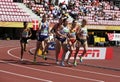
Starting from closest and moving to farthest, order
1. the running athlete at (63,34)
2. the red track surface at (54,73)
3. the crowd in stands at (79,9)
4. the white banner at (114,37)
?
the red track surface at (54,73) → the running athlete at (63,34) → the white banner at (114,37) → the crowd in stands at (79,9)

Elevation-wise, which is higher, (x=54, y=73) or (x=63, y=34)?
(x=63, y=34)

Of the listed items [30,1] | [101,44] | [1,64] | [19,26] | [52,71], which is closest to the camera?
[52,71]

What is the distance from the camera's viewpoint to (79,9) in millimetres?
40625

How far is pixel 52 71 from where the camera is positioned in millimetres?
12867

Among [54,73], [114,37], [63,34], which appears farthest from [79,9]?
[54,73]

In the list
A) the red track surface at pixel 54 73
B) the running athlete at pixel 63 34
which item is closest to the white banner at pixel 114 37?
the red track surface at pixel 54 73

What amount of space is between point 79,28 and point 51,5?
25.1 meters

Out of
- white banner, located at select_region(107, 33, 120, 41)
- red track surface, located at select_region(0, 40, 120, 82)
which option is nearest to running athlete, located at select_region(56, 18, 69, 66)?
red track surface, located at select_region(0, 40, 120, 82)

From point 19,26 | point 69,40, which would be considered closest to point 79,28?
point 69,40

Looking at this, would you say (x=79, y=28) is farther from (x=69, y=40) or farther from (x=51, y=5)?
(x=51, y=5)

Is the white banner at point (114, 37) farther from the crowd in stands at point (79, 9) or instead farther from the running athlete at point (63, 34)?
the running athlete at point (63, 34)

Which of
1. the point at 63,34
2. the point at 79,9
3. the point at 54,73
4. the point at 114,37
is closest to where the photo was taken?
the point at 54,73

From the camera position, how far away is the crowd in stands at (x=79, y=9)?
126 ft

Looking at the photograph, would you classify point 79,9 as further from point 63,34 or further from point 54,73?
point 54,73
